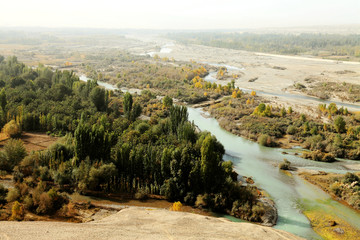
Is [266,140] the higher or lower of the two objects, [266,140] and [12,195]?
the higher

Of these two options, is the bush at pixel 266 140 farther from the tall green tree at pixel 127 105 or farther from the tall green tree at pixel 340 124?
the tall green tree at pixel 127 105

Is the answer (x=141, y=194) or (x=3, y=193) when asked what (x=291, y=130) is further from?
(x=3, y=193)

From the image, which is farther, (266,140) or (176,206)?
(266,140)

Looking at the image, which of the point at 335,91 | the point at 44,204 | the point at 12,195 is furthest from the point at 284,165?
the point at 335,91

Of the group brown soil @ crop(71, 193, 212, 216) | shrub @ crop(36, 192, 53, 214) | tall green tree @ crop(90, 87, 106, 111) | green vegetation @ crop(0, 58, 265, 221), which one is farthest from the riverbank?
tall green tree @ crop(90, 87, 106, 111)

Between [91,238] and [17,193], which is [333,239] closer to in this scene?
[91,238]

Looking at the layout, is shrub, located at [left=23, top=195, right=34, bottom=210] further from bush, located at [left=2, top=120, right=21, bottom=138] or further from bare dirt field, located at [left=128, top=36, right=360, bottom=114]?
bare dirt field, located at [left=128, top=36, right=360, bottom=114]
